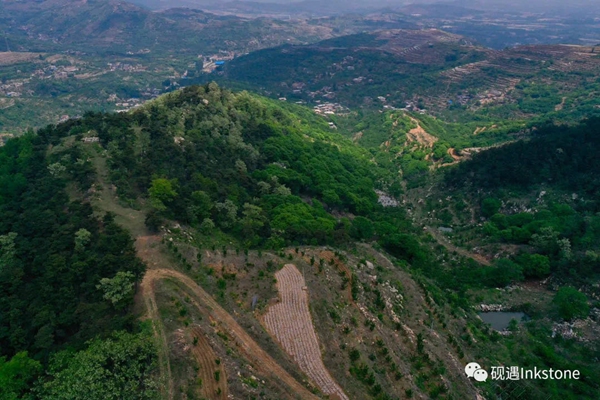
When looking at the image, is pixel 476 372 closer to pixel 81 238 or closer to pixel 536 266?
pixel 536 266

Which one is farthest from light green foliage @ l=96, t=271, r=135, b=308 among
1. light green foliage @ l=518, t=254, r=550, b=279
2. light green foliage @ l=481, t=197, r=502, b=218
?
light green foliage @ l=481, t=197, r=502, b=218

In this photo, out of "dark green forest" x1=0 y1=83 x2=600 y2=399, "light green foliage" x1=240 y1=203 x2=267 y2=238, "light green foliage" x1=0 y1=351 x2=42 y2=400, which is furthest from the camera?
"light green foliage" x1=240 y1=203 x2=267 y2=238

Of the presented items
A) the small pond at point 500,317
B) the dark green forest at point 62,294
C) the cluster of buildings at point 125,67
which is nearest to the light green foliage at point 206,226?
the dark green forest at point 62,294

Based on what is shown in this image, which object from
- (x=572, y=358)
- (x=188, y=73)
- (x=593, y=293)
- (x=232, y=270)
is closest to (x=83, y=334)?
(x=232, y=270)

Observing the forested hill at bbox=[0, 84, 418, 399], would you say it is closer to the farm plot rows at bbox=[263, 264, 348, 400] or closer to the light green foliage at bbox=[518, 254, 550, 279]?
the farm plot rows at bbox=[263, 264, 348, 400]

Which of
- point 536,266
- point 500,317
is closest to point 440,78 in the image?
point 536,266

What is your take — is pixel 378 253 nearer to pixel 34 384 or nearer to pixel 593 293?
pixel 593 293

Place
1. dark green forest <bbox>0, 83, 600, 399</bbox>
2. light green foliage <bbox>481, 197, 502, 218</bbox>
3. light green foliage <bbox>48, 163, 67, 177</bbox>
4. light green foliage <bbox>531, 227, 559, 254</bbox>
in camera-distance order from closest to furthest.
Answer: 1. dark green forest <bbox>0, 83, 600, 399</bbox>
2. light green foliage <bbox>48, 163, 67, 177</bbox>
3. light green foliage <bbox>531, 227, 559, 254</bbox>
4. light green foliage <bbox>481, 197, 502, 218</bbox>
